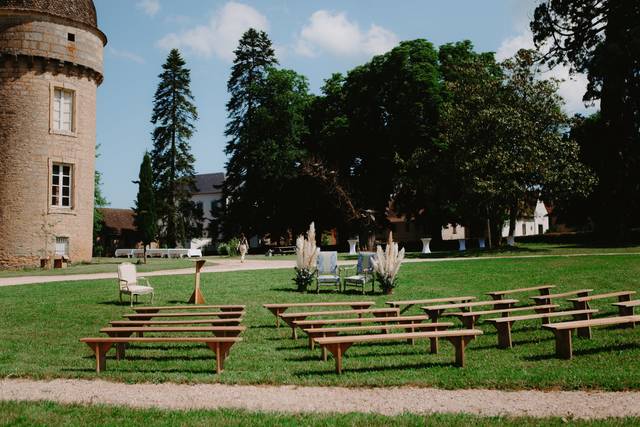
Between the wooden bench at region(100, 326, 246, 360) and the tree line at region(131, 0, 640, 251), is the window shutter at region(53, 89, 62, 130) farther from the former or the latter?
the wooden bench at region(100, 326, 246, 360)

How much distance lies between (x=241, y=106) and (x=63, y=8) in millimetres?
22969

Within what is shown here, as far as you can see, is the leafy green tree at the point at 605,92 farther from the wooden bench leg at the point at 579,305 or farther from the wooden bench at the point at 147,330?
the wooden bench at the point at 147,330

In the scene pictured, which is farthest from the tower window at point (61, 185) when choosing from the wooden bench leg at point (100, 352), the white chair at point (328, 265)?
the wooden bench leg at point (100, 352)

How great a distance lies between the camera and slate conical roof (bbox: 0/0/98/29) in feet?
89.5

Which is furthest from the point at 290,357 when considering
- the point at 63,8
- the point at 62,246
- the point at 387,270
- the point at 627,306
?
the point at 63,8

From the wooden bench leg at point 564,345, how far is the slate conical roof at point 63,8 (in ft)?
90.0

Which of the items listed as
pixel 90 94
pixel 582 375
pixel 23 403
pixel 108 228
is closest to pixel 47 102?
pixel 90 94

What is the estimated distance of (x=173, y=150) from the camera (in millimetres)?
50500

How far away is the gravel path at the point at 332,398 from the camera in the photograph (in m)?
5.84

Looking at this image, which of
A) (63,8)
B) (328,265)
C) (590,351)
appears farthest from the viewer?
(63,8)

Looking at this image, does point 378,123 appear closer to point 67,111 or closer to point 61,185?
point 67,111

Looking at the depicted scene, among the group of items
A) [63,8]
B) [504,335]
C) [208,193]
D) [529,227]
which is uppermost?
[63,8]

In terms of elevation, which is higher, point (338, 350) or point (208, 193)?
point (208, 193)

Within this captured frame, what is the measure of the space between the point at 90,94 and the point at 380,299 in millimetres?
21571
